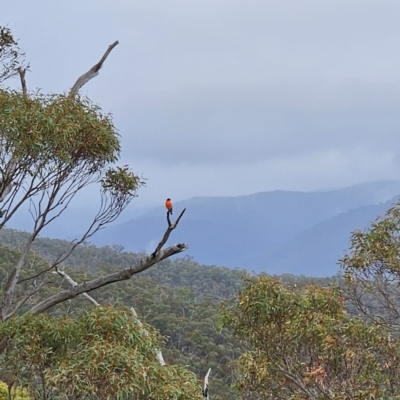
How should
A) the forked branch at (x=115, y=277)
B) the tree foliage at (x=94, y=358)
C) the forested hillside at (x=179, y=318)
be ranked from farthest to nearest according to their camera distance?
the forested hillside at (x=179, y=318) < the forked branch at (x=115, y=277) < the tree foliage at (x=94, y=358)

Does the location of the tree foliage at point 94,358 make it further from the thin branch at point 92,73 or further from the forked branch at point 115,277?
the thin branch at point 92,73

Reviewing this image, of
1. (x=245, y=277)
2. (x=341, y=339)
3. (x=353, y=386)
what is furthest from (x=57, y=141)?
(x=353, y=386)

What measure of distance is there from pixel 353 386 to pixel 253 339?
1.07 metres

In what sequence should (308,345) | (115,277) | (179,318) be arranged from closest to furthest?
(115,277), (308,345), (179,318)

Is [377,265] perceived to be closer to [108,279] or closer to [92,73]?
[108,279]

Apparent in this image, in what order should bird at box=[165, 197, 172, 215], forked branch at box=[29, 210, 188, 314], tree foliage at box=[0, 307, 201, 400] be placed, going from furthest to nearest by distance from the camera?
forked branch at box=[29, 210, 188, 314], bird at box=[165, 197, 172, 215], tree foliage at box=[0, 307, 201, 400]

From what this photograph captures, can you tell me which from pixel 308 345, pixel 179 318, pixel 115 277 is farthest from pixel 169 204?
pixel 179 318

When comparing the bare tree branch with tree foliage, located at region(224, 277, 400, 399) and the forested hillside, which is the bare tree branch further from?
the forested hillside

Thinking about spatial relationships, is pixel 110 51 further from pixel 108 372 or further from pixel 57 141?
pixel 108 372

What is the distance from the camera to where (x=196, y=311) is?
29.0 metres

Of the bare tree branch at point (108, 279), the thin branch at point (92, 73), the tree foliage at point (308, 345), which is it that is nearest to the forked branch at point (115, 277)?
the bare tree branch at point (108, 279)

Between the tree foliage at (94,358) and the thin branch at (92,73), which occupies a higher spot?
the thin branch at (92,73)

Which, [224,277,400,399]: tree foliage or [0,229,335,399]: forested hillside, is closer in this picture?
[224,277,400,399]: tree foliage

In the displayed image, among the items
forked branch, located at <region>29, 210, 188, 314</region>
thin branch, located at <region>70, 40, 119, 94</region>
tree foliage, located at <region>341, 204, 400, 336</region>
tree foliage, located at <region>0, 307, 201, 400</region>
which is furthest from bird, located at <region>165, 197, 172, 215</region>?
tree foliage, located at <region>341, 204, 400, 336</region>
